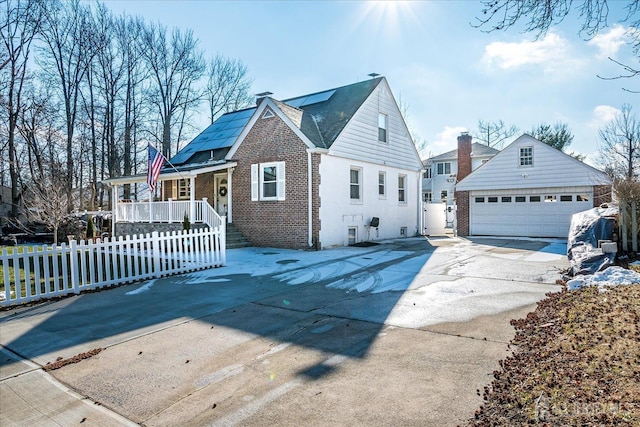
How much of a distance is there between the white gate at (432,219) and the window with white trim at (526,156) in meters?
5.45

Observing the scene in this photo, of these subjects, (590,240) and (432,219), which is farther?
(432,219)

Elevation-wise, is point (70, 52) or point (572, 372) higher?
point (70, 52)

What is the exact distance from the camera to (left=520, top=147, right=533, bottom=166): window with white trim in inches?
720

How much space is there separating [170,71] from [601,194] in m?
32.6

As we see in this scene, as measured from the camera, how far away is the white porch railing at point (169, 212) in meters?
15.8

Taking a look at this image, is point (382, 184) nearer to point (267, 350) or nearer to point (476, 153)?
point (267, 350)

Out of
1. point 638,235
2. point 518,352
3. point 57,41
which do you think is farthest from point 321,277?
point 57,41

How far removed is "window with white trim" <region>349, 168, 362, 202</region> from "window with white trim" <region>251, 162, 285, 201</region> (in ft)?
10.5

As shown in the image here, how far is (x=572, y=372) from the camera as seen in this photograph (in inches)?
133

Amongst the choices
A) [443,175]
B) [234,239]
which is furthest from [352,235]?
[443,175]

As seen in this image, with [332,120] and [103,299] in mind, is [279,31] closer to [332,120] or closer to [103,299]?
[332,120]

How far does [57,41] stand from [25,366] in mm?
31127

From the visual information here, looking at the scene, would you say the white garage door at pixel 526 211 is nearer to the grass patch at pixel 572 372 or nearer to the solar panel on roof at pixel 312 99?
the solar panel on roof at pixel 312 99

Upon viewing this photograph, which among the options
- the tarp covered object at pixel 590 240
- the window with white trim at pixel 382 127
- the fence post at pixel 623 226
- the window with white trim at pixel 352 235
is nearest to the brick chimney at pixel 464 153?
the window with white trim at pixel 382 127
